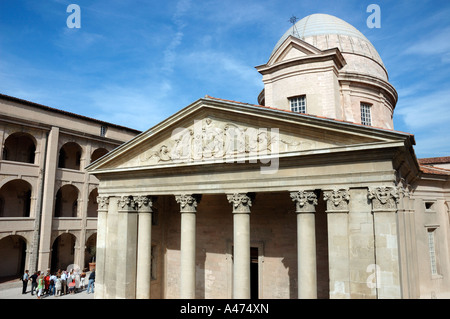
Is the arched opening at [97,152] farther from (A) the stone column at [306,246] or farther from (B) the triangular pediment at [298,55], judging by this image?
(A) the stone column at [306,246]

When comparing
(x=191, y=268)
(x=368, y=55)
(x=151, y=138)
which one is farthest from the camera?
(x=368, y=55)

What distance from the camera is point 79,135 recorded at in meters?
27.7

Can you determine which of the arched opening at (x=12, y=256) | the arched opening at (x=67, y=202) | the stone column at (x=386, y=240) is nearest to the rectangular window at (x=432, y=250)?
the stone column at (x=386, y=240)

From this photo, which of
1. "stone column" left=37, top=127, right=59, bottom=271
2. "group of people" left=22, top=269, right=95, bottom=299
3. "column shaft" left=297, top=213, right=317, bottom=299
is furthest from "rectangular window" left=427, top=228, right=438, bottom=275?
"stone column" left=37, top=127, right=59, bottom=271

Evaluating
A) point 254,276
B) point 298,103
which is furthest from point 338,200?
point 298,103

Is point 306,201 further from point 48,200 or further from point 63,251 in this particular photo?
point 63,251

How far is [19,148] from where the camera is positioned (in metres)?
26.5

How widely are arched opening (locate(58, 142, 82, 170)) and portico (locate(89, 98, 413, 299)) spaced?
13382 millimetres

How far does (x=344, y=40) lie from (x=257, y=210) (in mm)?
12369

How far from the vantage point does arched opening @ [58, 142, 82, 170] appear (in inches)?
1131
